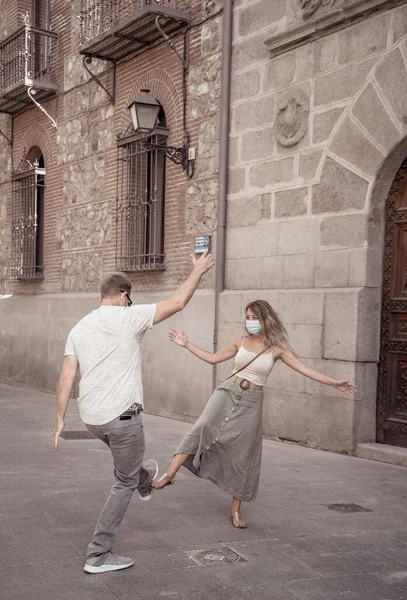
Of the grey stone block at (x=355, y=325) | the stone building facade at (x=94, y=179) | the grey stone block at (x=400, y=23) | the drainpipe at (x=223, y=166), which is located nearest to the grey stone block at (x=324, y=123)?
the grey stone block at (x=400, y=23)

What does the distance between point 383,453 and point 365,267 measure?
1821 millimetres

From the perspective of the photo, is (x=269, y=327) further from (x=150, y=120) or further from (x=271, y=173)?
(x=150, y=120)

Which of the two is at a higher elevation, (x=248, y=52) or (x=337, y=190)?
(x=248, y=52)

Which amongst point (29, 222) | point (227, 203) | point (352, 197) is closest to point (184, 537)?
point (352, 197)

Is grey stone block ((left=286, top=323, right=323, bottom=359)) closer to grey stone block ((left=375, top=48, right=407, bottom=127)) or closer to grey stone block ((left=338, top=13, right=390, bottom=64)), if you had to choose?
grey stone block ((left=375, top=48, right=407, bottom=127))

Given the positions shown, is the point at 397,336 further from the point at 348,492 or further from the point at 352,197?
the point at 348,492

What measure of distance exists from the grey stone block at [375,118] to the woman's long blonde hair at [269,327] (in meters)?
3.08

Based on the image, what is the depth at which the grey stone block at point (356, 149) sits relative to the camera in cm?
789

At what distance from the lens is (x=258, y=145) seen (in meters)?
9.34

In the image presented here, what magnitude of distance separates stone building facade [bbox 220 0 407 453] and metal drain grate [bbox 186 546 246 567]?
135 inches

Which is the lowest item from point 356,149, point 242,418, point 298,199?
point 242,418

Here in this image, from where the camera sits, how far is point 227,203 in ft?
32.2

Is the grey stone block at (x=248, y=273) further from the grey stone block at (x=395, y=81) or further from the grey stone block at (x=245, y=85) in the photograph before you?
the grey stone block at (x=395, y=81)

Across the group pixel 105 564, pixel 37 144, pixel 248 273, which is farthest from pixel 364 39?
pixel 37 144
